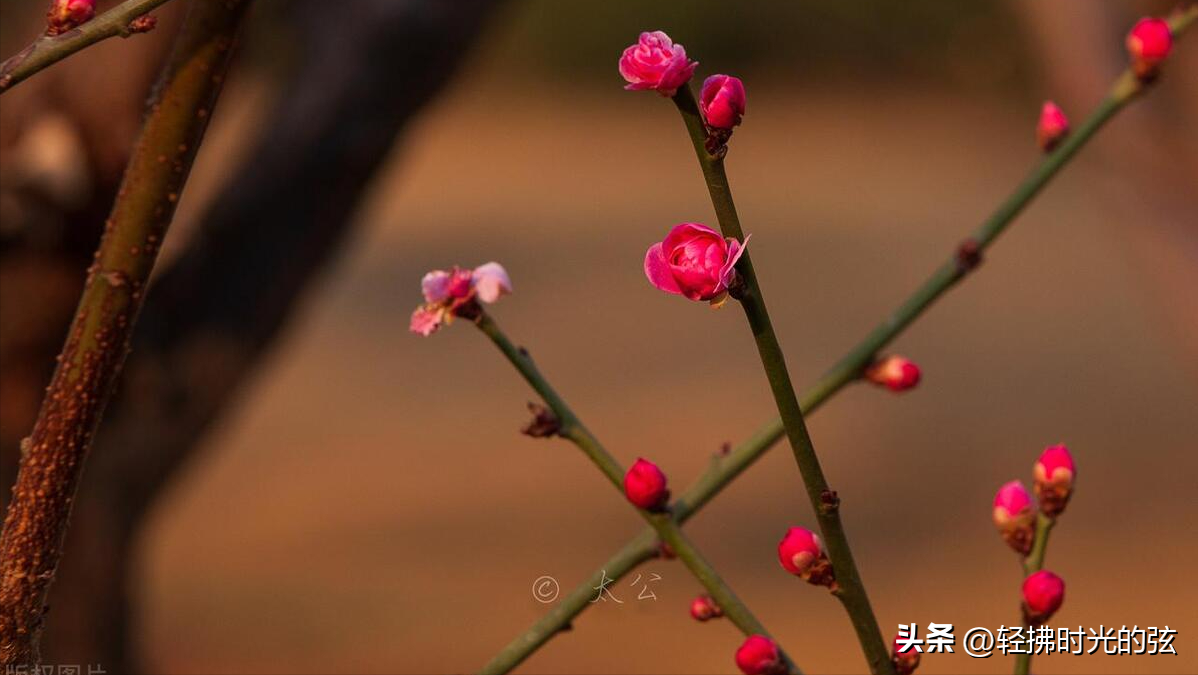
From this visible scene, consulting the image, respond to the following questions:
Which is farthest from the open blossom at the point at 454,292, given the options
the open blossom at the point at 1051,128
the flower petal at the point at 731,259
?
the open blossom at the point at 1051,128

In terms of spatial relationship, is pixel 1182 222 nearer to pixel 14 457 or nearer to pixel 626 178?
pixel 14 457

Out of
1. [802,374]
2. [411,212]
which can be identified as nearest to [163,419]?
[802,374]

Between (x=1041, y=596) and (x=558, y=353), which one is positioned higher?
(x=558, y=353)

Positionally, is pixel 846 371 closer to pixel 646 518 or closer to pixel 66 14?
pixel 646 518

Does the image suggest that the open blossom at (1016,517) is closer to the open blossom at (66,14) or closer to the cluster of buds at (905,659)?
the cluster of buds at (905,659)

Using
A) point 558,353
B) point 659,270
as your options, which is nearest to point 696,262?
point 659,270

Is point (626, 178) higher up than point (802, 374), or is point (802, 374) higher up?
point (626, 178)
